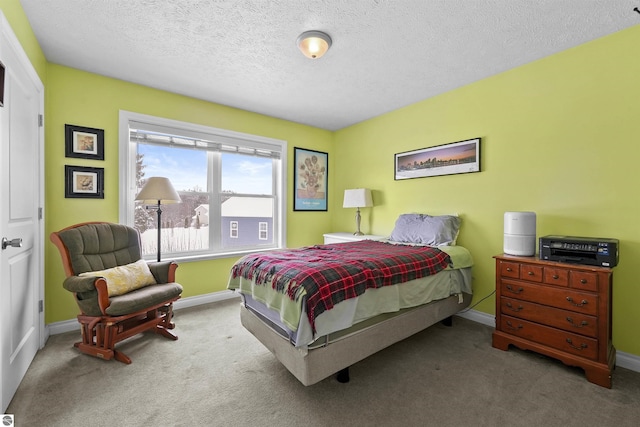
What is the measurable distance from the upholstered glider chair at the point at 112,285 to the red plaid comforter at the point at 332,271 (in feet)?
2.67

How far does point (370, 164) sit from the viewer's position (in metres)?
4.26

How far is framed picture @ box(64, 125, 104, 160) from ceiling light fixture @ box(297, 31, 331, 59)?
7.58 ft

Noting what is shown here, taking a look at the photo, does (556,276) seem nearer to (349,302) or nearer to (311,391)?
(349,302)

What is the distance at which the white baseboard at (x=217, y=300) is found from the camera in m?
2.08

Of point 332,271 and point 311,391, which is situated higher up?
point 332,271

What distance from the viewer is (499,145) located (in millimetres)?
2838

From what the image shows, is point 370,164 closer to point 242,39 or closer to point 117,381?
point 242,39

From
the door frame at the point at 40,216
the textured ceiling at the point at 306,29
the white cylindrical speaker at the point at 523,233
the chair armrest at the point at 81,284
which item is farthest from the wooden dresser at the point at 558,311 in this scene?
the door frame at the point at 40,216

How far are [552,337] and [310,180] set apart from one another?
3.52 meters

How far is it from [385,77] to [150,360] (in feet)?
11.2

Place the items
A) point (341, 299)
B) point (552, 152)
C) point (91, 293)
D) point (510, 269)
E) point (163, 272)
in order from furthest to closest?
point (163, 272) < point (552, 152) < point (510, 269) < point (91, 293) < point (341, 299)

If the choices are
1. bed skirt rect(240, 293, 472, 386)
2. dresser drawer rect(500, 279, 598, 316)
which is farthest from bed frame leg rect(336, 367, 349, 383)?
dresser drawer rect(500, 279, 598, 316)

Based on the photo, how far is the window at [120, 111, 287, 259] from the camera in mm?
3154

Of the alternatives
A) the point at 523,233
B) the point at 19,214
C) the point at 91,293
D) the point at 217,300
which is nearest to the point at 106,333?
the point at 91,293
